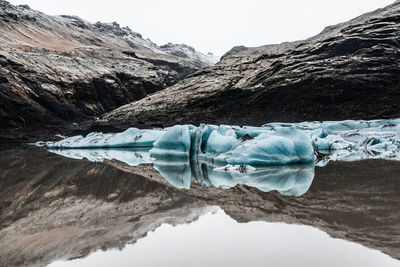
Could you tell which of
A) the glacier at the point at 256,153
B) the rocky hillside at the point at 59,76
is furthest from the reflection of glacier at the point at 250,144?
the rocky hillside at the point at 59,76

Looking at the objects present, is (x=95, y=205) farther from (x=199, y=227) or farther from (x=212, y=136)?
(x=212, y=136)

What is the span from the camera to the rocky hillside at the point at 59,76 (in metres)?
18.8

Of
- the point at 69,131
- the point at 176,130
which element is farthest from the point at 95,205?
the point at 69,131

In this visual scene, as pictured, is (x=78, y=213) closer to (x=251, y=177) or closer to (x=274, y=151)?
(x=251, y=177)

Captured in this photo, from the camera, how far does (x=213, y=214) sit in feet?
10.9

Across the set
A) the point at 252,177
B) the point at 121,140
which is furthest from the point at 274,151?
the point at 121,140

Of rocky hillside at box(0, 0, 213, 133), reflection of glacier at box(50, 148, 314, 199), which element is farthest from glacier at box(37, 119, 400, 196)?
rocky hillside at box(0, 0, 213, 133)

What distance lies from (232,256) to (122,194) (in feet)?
8.50

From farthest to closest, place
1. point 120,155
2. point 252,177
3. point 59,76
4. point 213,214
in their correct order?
1. point 59,76
2. point 120,155
3. point 252,177
4. point 213,214

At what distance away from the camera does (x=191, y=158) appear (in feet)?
29.3

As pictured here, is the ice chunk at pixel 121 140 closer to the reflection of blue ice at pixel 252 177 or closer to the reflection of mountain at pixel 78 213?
the reflection of blue ice at pixel 252 177

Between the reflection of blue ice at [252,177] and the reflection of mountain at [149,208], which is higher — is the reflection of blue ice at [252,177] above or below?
above

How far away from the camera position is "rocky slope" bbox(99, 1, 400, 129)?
1673cm

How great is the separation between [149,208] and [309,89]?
50.7 ft
